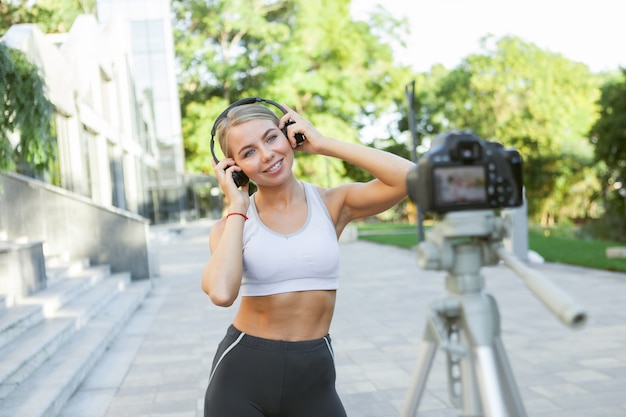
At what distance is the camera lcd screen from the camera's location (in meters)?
1.17

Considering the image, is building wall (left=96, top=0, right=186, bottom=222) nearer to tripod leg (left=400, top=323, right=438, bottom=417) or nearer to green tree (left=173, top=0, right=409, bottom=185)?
green tree (left=173, top=0, right=409, bottom=185)

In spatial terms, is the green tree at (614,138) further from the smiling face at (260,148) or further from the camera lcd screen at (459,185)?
the camera lcd screen at (459,185)

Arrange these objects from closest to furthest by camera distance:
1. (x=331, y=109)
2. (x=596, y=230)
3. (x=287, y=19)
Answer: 1. (x=596, y=230)
2. (x=331, y=109)
3. (x=287, y=19)

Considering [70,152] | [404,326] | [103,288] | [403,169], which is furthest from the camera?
[70,152]

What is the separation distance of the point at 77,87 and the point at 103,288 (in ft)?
27.0

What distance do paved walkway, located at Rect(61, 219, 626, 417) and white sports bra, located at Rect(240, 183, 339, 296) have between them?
47 cm

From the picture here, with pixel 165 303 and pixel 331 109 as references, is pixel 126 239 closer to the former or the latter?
pixel 165 303

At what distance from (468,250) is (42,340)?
4.81m

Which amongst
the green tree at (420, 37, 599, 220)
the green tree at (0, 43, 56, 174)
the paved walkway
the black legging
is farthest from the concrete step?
the green tree at (420, 37, 599, 220)

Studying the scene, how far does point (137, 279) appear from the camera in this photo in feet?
34.7

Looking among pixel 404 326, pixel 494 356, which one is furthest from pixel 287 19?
pixel 494 356

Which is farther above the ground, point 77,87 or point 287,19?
point 287,19

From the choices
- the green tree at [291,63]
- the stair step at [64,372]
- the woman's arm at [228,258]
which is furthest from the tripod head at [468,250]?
the green tree at [291,63]

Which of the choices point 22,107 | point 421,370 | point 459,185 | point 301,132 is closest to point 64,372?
point 22,107
